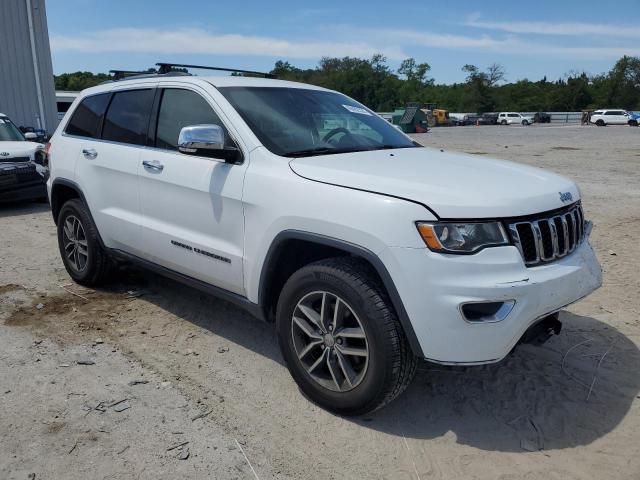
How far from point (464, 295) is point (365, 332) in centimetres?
55

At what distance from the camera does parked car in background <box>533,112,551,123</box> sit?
66.1m

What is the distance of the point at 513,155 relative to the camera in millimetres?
19625

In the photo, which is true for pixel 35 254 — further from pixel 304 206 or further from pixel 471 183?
pixel 471 183

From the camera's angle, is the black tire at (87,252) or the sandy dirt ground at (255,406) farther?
the black tire at (87,252)

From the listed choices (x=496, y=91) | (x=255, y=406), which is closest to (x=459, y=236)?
(x=255, y=406)

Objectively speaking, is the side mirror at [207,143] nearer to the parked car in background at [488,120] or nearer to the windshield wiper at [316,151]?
the windshield wiper at [316,151]

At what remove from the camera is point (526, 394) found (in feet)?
11.1

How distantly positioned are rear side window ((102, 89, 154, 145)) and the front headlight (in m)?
2.56

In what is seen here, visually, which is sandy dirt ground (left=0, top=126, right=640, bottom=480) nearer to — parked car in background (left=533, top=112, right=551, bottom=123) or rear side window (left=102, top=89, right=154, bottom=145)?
rear side window (left=102, top=89, right=154, bottom=145)

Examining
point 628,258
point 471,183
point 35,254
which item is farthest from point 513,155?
point 471,183

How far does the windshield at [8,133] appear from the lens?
10094mm

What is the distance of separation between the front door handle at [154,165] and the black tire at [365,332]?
57.3 inches

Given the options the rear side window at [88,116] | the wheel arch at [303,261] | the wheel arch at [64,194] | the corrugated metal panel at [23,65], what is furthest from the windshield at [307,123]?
the corrugated metal panel at [23,65]

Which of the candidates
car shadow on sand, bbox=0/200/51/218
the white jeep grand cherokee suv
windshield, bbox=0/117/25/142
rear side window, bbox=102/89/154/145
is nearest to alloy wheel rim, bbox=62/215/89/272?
the white jeep grand cherokee suv
